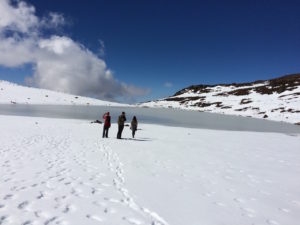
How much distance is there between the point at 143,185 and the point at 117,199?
1.51m

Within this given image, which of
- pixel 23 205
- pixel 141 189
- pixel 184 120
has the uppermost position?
pixel 184 120

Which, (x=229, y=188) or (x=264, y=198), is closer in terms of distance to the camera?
(x=264, y=198)

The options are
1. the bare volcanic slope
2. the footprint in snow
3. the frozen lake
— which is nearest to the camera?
the footprint in snow

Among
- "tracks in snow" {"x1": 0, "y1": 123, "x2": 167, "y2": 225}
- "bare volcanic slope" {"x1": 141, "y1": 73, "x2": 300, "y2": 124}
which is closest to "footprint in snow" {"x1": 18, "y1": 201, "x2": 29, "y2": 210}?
"tracks in snow" {"x1": 0, "y1": 123, "x2": 167, "y2": 225}

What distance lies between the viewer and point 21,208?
5574 millimetres

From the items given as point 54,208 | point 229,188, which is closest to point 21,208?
point 54,208

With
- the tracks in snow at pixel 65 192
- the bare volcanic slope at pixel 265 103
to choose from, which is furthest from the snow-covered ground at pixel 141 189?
the bare volcanic slope at pixel 265 103

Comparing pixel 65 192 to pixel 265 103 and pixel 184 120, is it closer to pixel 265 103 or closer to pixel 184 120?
pixel 184 120

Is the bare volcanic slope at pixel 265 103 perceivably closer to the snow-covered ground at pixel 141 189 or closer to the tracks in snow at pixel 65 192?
the snow-covered ground at pixel 141 189

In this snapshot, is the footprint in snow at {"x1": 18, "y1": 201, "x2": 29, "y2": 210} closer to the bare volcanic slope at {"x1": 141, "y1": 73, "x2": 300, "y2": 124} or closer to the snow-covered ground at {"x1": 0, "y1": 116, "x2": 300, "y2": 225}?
the snow-covered ground at {"x1": 0, "y1": 116, "x2": 300, "y2": 225}

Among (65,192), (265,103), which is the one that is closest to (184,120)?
(65,192)

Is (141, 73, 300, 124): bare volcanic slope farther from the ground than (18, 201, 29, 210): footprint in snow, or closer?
farther from the ground

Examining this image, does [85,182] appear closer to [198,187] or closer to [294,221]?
[198,187]

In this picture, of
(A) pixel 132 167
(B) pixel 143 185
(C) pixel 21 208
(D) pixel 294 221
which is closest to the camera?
(C) pixel 21 208
